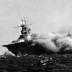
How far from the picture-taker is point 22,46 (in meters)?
125

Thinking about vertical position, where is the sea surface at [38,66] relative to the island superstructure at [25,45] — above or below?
below

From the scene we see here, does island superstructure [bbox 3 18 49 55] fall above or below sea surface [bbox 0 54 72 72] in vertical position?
above

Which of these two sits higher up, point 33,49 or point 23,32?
point 23,32

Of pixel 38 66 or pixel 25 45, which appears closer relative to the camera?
pixel 38 66

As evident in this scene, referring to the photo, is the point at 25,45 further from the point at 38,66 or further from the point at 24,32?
the point at 38,66

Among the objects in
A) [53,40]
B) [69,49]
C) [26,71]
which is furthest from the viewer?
[53,40]

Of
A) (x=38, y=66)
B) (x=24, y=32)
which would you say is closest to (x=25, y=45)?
(x=24, y=32)

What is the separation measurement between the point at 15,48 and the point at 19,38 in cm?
724

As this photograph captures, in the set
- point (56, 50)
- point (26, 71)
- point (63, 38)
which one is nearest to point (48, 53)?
point (56, 50)

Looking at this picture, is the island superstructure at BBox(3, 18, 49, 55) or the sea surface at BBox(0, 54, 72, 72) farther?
the island superstructure at BBox(3, 18, 49, 55)

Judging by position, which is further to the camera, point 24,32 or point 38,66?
point 24,32

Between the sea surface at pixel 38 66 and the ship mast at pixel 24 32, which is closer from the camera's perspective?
the sea surface at pixel 38 66

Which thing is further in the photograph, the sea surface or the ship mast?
the ship mast

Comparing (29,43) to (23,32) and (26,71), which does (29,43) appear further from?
(26,71)
